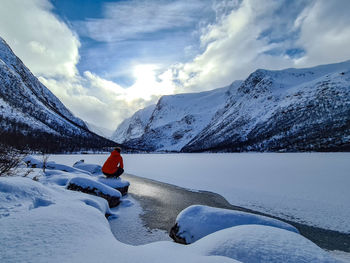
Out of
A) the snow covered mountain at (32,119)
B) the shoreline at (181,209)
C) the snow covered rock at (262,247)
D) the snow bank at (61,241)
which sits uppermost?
the snow covered mountain at (32,119)

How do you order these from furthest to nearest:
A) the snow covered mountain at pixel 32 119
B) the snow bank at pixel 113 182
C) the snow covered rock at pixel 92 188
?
the snow covered mountain at pixel 32 119, the snow bank at pixel 113 182, the snow covered rock at pixel 92 188

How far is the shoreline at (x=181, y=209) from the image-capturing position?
18.1ft

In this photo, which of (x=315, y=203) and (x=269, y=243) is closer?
(x=269, y=243)

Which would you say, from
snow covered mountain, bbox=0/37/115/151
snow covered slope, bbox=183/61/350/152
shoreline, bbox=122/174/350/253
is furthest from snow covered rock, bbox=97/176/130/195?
snow covered mountain, bbox=0/37/115/151

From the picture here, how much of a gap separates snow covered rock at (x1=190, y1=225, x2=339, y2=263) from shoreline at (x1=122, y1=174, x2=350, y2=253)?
3.60 m

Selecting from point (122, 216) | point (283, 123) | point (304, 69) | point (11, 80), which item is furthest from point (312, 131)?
point (11, 80)

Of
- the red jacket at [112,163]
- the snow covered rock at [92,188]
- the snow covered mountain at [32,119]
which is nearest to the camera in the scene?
the snow covered rock at [92,188]

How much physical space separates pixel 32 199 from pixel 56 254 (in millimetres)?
3057

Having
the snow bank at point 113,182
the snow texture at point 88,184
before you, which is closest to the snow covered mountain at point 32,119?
the snow bank at point 113,182

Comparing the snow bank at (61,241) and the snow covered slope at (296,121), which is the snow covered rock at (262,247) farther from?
the snow covered slope at (296,121)

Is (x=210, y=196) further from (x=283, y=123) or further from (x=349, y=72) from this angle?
(x=349, y=72)

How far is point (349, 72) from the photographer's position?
109 m

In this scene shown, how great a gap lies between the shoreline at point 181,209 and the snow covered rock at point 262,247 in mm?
3596

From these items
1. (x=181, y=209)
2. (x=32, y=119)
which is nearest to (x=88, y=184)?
(x=181, y=209)
